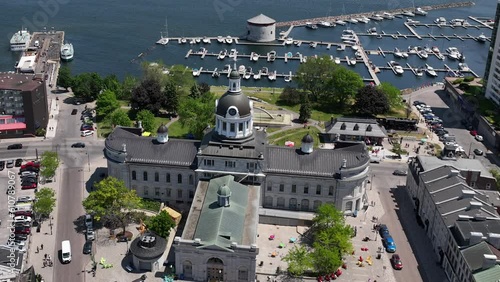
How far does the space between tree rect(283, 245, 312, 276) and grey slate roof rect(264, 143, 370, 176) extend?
18.8 metres

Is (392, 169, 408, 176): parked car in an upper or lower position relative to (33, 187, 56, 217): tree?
lower

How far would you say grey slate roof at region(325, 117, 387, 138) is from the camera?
13862 centimetres

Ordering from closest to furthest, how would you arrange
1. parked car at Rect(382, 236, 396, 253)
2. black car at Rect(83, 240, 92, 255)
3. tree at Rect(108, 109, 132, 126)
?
black car at Rect(83, 240, 92, 255) → parked car at Rect(382, 236, 396, 253) → tree at Rect(108, 109, 132, 126)

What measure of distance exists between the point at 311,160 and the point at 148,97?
62.0 metres

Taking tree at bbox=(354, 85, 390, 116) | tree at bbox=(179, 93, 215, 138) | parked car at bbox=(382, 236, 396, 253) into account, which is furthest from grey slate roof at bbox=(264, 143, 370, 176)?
tree at bbox=(354, 85, 390, 116)

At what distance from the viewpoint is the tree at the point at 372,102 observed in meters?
153

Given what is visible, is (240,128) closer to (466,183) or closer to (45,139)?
(466,183)

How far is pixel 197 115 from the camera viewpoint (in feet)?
440

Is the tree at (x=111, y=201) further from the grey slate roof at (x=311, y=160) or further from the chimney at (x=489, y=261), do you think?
the chimney at (x=489, y=261)

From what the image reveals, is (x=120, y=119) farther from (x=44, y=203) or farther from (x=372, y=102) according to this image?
(x=372, y=102)

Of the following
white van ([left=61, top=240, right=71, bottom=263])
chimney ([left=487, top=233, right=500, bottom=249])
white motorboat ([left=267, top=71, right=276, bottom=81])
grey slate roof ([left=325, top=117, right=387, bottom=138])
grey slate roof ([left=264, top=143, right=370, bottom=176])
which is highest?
grey slate roof ([left=264, top=143, right=370, bottom=176])

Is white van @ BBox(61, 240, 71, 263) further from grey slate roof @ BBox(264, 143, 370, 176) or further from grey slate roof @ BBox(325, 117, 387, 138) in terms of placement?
grey slate roof @ BBox(325, 117, 387, 138)

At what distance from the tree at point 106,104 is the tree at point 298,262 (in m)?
77.5

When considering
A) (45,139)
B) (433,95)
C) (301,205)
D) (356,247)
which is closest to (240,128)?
(301,205)
